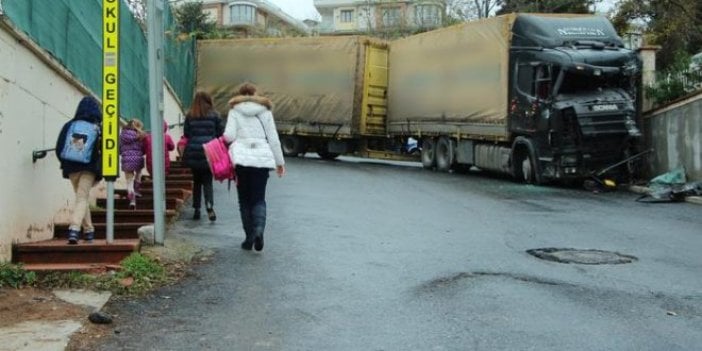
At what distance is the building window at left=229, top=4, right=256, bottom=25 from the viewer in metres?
76.6

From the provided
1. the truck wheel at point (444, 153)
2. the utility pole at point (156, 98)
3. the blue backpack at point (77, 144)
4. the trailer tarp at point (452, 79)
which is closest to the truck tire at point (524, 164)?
the trailer tarp at point (452, 79)

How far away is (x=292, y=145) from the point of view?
2669cm

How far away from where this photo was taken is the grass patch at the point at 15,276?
6273 millimetres

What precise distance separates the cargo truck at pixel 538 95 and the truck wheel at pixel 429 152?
3.55 ft

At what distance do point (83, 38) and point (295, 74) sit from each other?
53.7 ft

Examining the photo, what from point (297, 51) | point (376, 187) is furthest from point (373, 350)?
point (297, 51)

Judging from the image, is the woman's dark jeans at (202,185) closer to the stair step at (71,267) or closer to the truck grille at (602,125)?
the stair step at (71,267)

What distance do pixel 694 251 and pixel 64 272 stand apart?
22.2ft

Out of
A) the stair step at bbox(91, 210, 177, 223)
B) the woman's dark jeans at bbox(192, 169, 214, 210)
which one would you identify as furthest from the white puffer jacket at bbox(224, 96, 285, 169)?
the woman's dark jeans at bbox(192, 169, 214, 210)

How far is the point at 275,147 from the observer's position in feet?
27.6

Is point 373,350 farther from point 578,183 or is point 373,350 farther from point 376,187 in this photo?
point 578,183

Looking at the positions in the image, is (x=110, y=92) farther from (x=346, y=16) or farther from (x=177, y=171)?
(x=346, y=16)

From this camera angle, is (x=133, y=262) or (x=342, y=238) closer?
→ (x=133, y=262)

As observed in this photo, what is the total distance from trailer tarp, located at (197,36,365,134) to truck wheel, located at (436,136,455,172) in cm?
330
